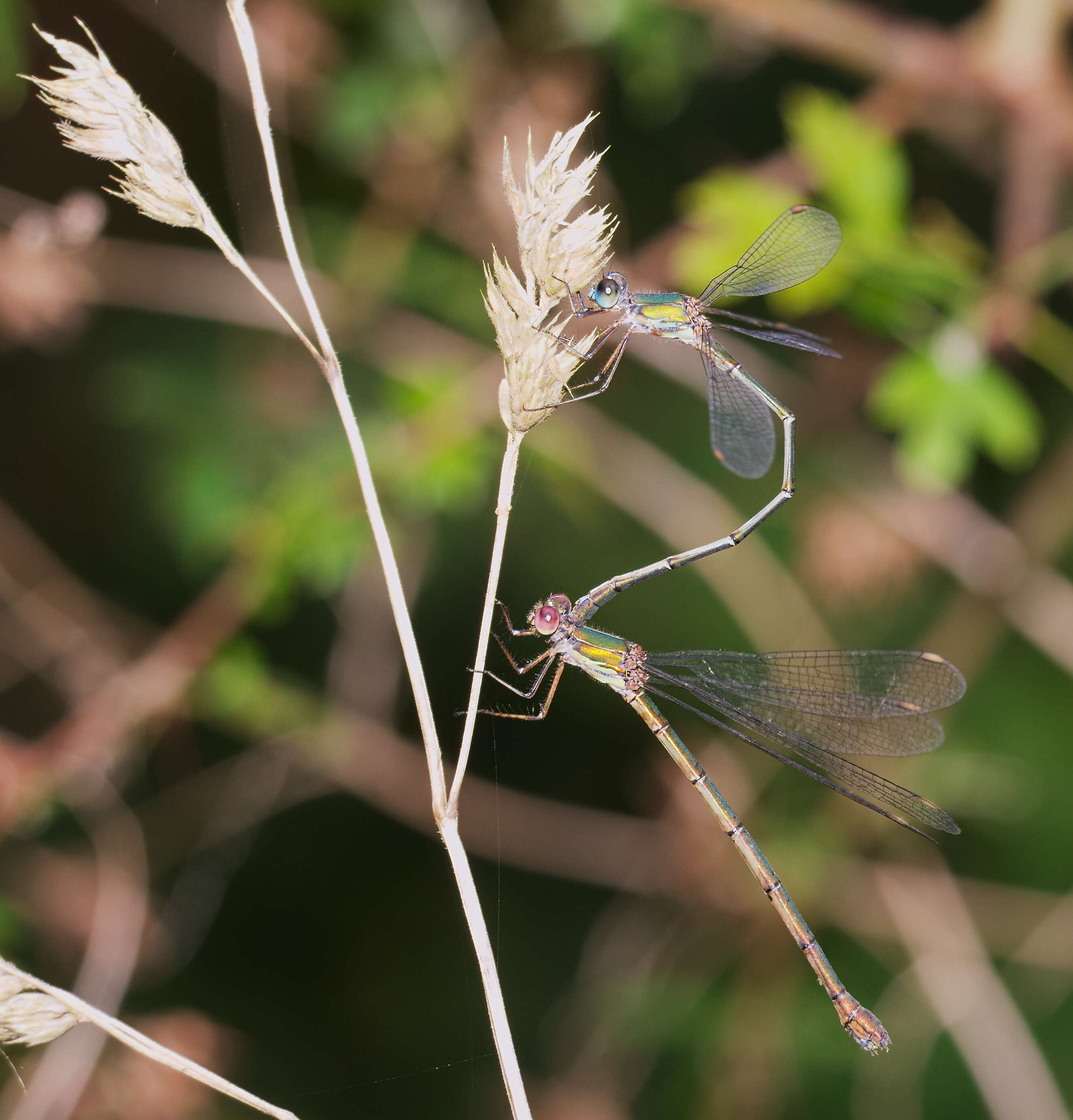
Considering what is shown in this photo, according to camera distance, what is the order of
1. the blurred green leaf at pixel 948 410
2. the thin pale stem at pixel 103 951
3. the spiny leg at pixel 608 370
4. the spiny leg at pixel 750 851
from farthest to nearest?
the blurred green leaf at pixel 948 410 < the thin pale stem at pixel 103 951 < the spiny leg at pixel 750 851 < the spiny leg at pixel 608 370

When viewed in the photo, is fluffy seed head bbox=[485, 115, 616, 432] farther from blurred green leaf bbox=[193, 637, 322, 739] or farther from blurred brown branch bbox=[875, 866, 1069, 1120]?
blurred brown branch bbox=[875, 866, 1069, 1120]

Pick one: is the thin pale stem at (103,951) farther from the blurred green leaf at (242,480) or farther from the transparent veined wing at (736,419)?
the transparent veined wing at (736,419)

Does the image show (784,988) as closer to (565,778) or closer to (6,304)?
A: (565,778)

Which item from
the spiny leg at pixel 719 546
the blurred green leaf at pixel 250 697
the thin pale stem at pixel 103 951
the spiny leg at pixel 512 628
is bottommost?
the thin pale stem at pixel 103 951

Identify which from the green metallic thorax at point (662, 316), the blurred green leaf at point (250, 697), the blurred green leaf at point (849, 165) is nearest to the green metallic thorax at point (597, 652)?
the green metallic thorax at point (662, 316)

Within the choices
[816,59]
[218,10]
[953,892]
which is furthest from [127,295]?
[953,892]
